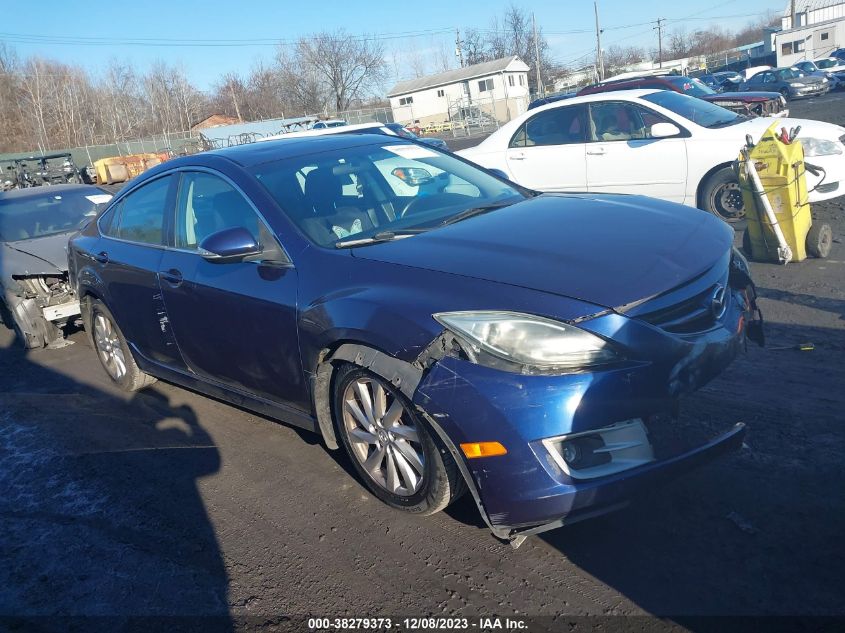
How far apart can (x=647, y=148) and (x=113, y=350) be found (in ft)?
19.4

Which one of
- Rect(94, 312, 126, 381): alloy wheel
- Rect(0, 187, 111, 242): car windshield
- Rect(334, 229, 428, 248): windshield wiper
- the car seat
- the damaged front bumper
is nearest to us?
the damaged front bumper

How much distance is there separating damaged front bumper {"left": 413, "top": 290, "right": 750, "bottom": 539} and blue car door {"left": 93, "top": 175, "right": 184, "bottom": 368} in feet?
8.08

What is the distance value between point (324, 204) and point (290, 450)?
4.85 ft

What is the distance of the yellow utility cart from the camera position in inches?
242

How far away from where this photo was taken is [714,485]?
315 cm

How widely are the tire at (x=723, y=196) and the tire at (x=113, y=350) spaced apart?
5906 mm

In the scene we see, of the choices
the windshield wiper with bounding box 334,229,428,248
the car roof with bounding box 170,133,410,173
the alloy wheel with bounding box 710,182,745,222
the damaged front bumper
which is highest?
the car roof with bounding box 170,133,410,173

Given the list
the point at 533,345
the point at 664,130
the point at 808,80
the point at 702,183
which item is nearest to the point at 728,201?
the point at 702,183

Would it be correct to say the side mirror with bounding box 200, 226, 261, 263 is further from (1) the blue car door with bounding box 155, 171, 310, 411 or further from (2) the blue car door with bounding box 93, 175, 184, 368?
(2) the blue car door with bounding box 93, 175, 184, 368

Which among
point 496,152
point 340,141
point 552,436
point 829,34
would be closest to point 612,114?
point 496,152

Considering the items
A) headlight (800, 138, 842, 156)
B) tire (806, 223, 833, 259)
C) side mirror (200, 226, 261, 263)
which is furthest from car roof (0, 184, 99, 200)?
headlight (800, 138, 842, 156)

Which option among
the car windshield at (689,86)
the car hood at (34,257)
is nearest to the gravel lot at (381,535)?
the car hood at (34,257)

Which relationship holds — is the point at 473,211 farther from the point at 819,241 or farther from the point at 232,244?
the point at 819,241

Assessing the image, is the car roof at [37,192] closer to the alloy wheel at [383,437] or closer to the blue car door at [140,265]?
the blue car door at [140,265]
